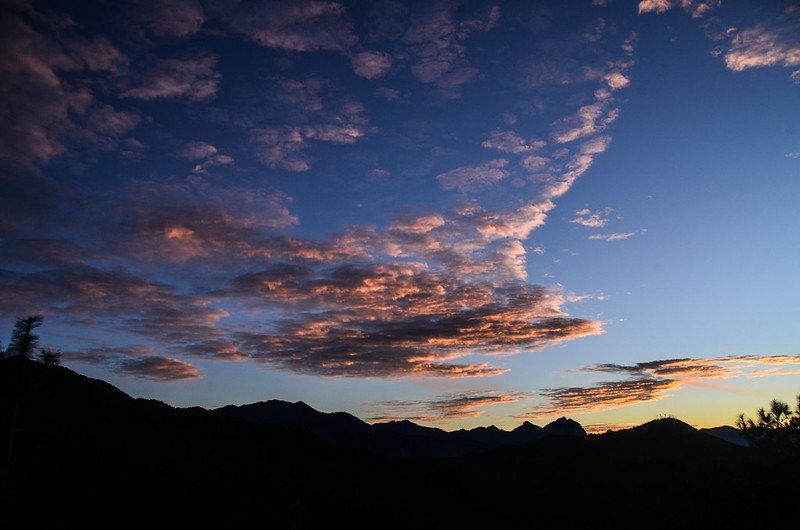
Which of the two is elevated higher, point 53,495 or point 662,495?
point 53,495

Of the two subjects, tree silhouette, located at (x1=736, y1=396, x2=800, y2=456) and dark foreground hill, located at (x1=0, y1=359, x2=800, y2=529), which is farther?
dark foreground hill, located at (x1=0, y1=359, x2=800, y2=529)

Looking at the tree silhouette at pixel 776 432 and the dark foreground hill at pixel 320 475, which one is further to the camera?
the dark foreground hill at pixel 320 475

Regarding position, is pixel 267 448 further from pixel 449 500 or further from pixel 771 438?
pixel 771 438

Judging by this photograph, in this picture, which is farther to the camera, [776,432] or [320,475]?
[320,475]

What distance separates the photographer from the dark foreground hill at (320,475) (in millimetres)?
80250

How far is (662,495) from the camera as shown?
10000 centimetres

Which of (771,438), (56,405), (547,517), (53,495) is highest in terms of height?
(56,405)

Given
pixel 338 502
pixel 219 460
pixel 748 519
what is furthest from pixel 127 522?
pixel 748 519

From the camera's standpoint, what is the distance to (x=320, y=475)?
105438 millimetres

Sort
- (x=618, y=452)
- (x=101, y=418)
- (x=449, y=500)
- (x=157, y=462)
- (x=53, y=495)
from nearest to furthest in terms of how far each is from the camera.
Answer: (x=53, y=495) → (x=157, y=462) → (x=101, y=418) → (x=449, y=500) → (x=618, y=452)

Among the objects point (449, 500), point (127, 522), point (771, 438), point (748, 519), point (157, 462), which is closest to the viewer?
point (748, 519)

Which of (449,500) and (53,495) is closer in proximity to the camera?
(53,495)

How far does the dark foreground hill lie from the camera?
80.2 meters

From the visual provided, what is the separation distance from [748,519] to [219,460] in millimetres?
102778
